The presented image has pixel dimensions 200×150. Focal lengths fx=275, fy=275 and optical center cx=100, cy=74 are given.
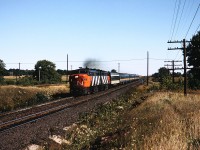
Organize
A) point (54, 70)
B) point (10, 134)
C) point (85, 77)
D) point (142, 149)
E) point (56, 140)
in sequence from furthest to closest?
point (54, 70), point (85, 77), point (10, 134), point (56, 140), point (142, 149)

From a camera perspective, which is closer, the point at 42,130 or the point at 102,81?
the point at 42,130

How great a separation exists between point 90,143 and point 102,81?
103 ft

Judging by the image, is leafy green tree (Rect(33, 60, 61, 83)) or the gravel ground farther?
leafy green tree (Rect(33, 60, 61, 83))

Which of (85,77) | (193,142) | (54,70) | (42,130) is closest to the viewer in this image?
(193,142)

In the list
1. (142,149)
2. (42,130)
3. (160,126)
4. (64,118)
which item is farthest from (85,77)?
(142,149)

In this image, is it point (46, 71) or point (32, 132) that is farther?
point (46, 71)

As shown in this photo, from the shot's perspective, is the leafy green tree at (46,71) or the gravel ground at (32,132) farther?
the leafy green tree at (46,71)

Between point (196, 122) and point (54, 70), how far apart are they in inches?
3557

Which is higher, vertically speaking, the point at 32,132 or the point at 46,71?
the point at 46,71

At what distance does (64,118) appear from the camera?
52.6 ft

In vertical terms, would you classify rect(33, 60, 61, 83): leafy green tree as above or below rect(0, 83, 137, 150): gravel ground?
above

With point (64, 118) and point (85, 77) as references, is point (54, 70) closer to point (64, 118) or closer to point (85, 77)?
point (85, 77)

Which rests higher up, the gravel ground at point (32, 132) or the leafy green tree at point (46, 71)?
the leafy green tree at point (46, 71)

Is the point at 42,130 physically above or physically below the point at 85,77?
below
